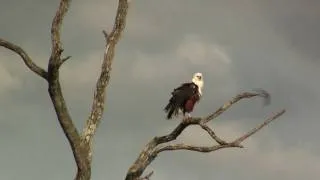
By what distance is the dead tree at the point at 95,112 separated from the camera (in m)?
14.1

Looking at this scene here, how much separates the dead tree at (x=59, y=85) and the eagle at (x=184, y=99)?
4.21m

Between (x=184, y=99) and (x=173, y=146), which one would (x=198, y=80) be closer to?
(x=184, y=99)

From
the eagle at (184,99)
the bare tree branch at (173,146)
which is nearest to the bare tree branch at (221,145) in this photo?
the bare tree branch at (173,146)

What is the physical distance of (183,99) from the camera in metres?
19.6

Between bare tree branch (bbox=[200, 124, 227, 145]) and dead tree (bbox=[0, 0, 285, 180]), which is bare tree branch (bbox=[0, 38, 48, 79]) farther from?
bare tree branch (bbox=[200, 124, 227, 145])

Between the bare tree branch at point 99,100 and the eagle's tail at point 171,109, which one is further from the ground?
the eagle's tail at point 171,109

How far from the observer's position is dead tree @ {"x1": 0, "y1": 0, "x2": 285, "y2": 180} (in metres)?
14.1

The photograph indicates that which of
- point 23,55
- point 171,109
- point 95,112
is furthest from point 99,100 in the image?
point 171,109

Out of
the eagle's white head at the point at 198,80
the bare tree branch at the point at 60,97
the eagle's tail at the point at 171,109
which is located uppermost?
the eagle's white head at the point at 198,80

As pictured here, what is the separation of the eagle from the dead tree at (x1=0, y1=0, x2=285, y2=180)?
11.3 feet

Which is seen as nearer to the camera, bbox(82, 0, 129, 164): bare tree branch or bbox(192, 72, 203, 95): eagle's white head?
bbox(82, 0, 129, 164): bare tree branch

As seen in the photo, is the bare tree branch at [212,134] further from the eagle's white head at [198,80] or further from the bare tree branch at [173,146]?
the eagle's white head at [198,80]

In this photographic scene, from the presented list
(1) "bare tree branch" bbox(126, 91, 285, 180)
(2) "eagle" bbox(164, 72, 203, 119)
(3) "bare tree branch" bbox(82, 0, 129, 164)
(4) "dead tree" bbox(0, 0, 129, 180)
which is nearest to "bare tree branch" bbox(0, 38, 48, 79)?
(4) "dead tree" bbox(0, 0, 129, 180)

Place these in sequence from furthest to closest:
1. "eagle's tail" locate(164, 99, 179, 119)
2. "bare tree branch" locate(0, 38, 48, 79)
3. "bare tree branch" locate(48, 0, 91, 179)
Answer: "eagle's tail" locate(164, 99, 179, 119), "bare tree branch" locate(0, 38, 48, 79), "bare tree branch" locate(48, 0, 91, 179)
